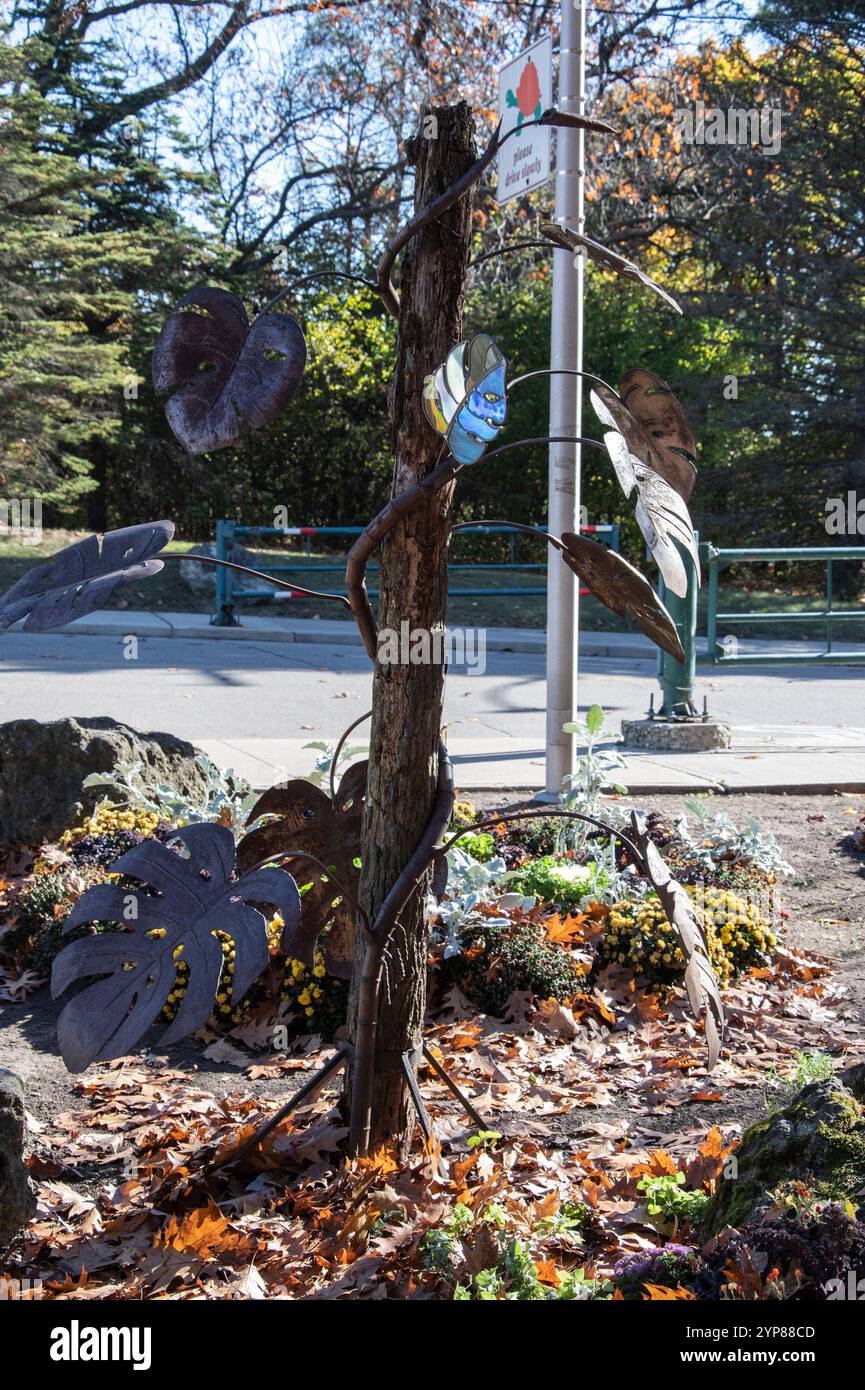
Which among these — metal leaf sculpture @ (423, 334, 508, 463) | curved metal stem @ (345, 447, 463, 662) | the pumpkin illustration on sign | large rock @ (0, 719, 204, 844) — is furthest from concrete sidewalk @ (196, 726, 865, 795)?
metal leaf sculpture @ (423, 334, 508, 463)

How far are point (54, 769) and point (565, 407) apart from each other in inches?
113

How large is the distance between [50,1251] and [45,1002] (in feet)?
5.36

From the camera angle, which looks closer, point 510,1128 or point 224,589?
point 510,1128

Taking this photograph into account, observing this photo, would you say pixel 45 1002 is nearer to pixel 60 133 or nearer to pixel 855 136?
pixel 60 133

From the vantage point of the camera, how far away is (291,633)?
14.3m

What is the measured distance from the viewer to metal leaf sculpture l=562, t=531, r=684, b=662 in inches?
94.7

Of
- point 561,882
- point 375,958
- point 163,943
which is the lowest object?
point 561,882

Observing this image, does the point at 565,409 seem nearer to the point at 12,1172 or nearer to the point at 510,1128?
the point at 510,1128

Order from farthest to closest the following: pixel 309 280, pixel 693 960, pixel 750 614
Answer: pixel 750 614 → pixel 693 960 → pixel 309 280

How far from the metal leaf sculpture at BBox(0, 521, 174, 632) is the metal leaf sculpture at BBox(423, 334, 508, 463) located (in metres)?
0.53

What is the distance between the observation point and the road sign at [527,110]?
5.88 m

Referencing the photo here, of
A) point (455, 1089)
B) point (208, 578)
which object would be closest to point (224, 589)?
point (208, 578)

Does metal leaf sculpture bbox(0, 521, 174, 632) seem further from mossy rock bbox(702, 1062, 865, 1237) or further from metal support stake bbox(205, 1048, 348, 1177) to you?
mossy rock bbox(702, 1062, 865, 1237)

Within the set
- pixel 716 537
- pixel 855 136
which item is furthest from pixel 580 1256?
pixel 855 136
